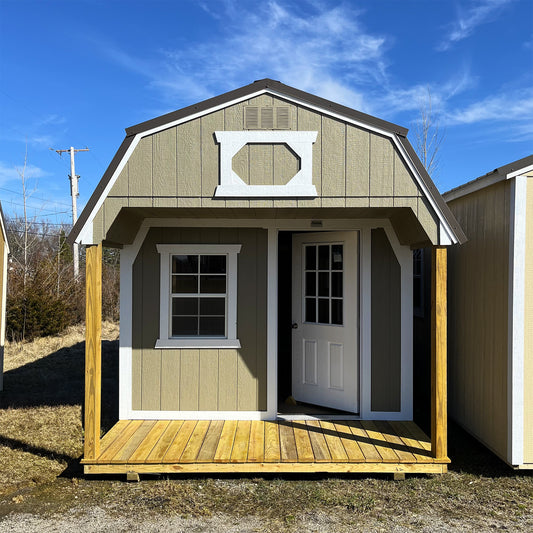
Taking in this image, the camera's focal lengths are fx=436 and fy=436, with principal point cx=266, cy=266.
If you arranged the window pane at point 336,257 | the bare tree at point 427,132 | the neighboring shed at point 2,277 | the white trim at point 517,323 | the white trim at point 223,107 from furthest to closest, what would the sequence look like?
1. the bare tree at point 427,132
2. the neighboring shed at point 2,277
3. the window pane at point 336,257
4. the white trim at point 517,323
5. the white trim at point 223,107

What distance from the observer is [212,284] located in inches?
193

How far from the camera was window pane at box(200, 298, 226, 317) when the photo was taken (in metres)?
4.90

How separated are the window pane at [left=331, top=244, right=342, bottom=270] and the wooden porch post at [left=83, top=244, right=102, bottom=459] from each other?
8.46ft

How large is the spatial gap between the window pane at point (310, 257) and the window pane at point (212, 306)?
1.12 m

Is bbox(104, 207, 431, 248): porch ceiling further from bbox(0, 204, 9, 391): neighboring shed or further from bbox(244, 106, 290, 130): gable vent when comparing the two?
bbox(0, 204, 9, 391): neighboring shed

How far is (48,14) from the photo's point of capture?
1012 cm

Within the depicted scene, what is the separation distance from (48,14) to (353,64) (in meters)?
7.69

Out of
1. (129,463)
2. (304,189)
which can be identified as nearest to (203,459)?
(129,463)

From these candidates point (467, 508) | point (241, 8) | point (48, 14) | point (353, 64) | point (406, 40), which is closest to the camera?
point (467, 508)

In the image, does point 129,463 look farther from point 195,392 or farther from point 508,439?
point 508,439

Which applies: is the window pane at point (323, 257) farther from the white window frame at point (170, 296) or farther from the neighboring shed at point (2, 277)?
the neighboring shed at point (2, 277)

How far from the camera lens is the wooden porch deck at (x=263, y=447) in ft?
12.0

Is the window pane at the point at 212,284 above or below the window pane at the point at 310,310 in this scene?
above

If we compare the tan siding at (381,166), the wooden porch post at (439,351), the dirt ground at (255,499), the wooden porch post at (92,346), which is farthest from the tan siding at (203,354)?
the wooden porch post at (439,351)
